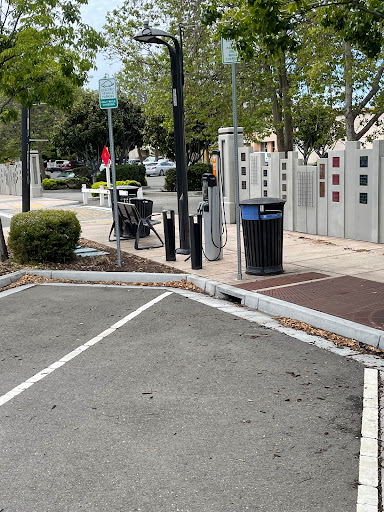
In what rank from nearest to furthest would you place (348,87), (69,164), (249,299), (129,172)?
(249,299)
(348,87)
(129,172)
(69,164)

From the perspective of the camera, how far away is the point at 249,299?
8.29 m

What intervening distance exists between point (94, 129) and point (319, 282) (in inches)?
1354

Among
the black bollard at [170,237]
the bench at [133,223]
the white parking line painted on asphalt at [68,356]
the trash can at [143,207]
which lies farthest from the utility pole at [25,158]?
the white parking line painted on asphalt at [68,356]

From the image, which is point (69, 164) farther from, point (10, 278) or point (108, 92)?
point (10, 278)

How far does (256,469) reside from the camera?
156 inches

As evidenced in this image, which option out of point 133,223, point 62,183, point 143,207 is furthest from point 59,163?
point 133,223

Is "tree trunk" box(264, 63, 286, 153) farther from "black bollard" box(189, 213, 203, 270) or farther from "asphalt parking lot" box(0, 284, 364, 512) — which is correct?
"asphalt parking lot" box(0, 284, 364, 512)

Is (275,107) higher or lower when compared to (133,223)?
higher

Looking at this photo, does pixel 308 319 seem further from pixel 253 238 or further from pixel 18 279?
pixel 18 279

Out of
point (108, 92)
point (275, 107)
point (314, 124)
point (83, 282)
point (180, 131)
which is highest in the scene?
point (314, 124)

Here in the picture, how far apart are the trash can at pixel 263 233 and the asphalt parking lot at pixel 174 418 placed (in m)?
2.25

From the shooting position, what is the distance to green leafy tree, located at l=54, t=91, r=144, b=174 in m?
41.6

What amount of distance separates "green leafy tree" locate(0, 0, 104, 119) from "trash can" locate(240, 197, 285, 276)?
4.70m

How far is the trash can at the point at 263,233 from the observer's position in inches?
371
